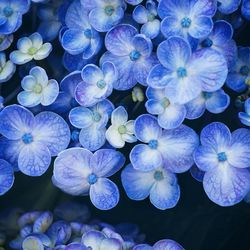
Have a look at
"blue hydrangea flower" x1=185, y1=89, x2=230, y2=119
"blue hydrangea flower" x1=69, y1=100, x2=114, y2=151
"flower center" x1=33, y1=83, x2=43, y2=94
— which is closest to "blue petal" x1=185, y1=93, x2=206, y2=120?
"blue hydrangea flower" x1=185, y1=89, x2=230, y2=119

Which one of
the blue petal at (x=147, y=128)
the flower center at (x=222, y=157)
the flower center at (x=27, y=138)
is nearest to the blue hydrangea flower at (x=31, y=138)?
the flower center at (x=27, y=138)

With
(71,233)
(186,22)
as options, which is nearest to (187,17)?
(186,22)

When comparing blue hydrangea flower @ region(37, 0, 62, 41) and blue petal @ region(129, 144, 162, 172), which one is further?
blue hydrangea flower @ region(37, 0, 62, 41)

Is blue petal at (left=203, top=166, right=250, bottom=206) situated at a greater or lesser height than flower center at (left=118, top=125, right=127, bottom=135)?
lesser

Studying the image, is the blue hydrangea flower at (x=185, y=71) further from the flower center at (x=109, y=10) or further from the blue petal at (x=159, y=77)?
the flower center at (x=109, y=10)

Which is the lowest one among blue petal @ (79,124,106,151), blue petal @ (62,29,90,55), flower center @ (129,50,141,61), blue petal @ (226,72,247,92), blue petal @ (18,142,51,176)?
blue petal @ (18,142,51,176)

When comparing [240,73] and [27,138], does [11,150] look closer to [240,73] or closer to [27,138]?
[27,138]

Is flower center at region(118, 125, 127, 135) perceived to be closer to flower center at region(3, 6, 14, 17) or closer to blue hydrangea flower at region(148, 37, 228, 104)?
blue hydrangea flower at region(148, 37, 228, 104)
